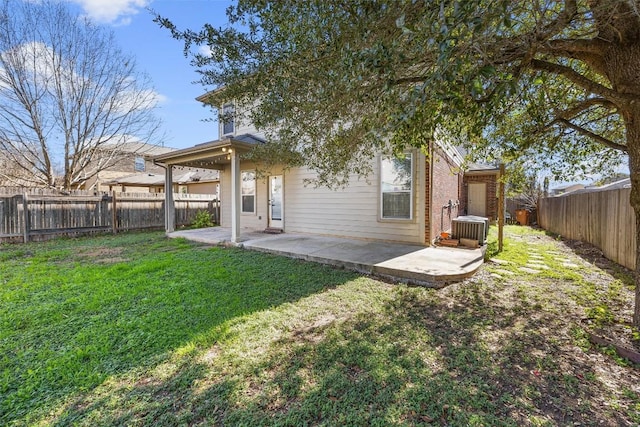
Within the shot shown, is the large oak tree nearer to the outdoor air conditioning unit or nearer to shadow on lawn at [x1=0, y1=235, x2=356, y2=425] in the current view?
shadow on lawn at [x1=0, y1=235, x2=356, y2=425]

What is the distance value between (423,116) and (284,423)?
281cm

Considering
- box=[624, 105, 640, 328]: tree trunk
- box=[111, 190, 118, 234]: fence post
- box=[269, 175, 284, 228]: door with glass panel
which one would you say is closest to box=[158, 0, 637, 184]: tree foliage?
box=[624, 105, 640, 328]: tree trunk

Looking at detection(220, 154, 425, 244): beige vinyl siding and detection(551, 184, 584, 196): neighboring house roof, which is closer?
detection(220, 154, 425, 244): beige vinyl siding

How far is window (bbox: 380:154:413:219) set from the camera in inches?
272

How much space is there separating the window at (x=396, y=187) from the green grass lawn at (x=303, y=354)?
270 centimetres

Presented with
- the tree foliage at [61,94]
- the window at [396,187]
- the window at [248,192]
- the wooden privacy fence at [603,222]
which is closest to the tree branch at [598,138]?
the wooden privacy fence at [603,222]

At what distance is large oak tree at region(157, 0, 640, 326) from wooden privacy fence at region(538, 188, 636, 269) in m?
3.04

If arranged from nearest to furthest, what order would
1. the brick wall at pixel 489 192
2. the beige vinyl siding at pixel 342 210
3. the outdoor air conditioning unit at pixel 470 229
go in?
the beige vinyl siding at pixel 342 210, the outdoor air conditioning unit at pixel 470 229, the brick wall at pixel 489 192

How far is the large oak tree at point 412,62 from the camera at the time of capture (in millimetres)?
2047

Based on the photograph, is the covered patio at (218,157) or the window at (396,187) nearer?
the window at (396,187)

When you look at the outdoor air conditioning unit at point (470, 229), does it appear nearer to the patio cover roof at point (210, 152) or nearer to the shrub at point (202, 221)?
the patio cover roof at point (210, 152)

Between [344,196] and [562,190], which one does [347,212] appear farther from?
[562,190]

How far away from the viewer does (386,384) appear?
2154mm

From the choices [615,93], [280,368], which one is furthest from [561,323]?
[280,368]
